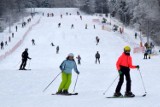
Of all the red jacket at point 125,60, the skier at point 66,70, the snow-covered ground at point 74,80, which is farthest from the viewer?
the skier at point 66,70

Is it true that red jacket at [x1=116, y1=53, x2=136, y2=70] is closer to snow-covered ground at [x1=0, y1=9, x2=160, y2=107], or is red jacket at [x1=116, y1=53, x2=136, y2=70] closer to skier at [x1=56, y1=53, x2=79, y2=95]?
snow-covered ground at [x1=0, y1=9, x2=160, y2=107]

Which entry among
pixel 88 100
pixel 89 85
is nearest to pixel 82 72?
pixel 89 85

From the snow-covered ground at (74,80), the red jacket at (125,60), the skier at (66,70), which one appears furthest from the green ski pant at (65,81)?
the red jacket at (125,60)

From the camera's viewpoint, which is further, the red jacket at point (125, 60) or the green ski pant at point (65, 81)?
the green ski pant at point (65, 81)

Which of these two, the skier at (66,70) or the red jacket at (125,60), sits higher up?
the red jacket at (125,60)

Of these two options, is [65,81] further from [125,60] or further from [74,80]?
[74,80]

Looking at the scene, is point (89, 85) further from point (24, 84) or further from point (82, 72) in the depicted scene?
point (82, 72)

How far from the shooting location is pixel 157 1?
6288 cm

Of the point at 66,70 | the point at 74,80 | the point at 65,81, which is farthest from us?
the point at 74,80

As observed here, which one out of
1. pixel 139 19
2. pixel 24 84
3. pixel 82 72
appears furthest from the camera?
pixel 139 19

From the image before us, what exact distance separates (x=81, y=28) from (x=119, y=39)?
11.8 m

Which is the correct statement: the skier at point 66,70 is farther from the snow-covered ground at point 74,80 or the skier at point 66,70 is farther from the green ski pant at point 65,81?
Result: the snow-covered ground at point 74,80

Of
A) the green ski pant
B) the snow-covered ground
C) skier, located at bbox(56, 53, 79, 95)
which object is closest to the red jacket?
the snow-covered ground

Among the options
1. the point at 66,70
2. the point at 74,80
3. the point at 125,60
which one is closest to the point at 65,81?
the point at 66,70
